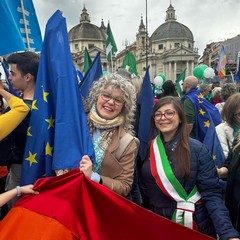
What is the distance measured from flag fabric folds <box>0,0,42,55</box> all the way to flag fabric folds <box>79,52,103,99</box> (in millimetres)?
662

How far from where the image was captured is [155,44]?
105062 millimetres

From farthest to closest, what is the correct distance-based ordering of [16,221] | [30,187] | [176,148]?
[176,148] < [30,187] < [16,221]

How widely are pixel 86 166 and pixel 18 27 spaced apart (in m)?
2.13

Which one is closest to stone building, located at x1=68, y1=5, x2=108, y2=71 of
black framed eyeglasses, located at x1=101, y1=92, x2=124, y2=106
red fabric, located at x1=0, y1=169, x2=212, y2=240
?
black framed eyeglasses, located at x1=101, y1=92, x2=124, y2=106

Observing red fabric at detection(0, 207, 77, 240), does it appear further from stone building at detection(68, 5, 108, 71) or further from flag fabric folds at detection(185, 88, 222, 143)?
stone building at detection(68, 5, 108, 71)

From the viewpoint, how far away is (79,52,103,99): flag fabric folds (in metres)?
2.96

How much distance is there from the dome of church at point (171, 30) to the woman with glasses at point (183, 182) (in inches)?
4189

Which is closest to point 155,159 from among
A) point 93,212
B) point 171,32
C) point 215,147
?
point 93,212

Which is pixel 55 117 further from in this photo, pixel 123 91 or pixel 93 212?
pixel 93 212

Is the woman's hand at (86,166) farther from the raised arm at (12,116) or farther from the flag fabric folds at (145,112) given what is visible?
the flag fabric folds at (145,112)

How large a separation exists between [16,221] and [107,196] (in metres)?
0.54

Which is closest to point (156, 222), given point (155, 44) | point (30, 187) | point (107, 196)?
point (107, 196)

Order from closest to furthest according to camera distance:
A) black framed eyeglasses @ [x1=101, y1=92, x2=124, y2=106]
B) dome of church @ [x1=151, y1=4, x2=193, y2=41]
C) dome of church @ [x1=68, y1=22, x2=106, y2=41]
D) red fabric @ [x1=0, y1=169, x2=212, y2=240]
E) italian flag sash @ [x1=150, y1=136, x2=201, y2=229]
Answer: red fabric @ [x1=0, y1=169, x2=212, y2=240], italian flag sash @ [x1=150, y1=136, x2=201, y2=229], black framed eyeglasses @ [x1=101, y1=92, x2=124, y2=106], dome of church @ [x1=68, y1=22, x2=106, y2=41], dome of church @ [x1=151, y1=4, x2=193, y2=41]

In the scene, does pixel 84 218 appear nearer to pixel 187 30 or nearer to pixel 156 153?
pixel 156 153
